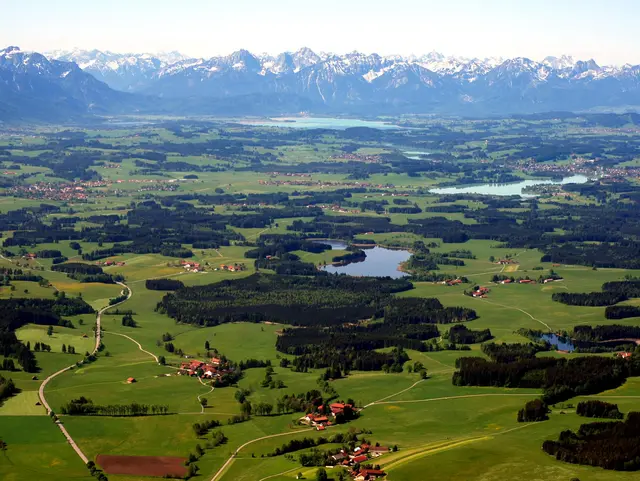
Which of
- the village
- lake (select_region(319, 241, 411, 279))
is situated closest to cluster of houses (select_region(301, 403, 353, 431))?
the village

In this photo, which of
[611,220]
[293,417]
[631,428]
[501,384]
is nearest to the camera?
[631,428]

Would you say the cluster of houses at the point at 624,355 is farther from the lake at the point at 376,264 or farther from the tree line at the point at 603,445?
the lake at the point at 376,264

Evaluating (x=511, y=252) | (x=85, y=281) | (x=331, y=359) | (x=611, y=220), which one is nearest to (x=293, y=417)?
(x=331, y=359)

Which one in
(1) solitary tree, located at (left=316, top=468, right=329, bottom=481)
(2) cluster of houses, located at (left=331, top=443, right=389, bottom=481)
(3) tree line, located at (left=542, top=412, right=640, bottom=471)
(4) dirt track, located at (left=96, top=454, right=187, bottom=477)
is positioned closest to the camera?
(1) solitary tree, located at (left=316, top=468, right=329, bottom=481)

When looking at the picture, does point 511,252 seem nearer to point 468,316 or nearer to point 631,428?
point 468,316

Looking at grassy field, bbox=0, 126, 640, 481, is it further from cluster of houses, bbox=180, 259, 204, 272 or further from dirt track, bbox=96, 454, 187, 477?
cluster of houses, bbox=180, 259, 204, 272

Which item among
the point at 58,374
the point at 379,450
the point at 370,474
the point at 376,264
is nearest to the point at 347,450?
the point at 379,450

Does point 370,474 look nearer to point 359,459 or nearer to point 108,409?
point 359,459
